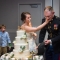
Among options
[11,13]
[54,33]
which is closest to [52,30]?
[54,33]

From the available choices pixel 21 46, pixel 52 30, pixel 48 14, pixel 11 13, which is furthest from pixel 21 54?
pixel 11 13

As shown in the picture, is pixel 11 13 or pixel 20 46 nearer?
pixel 20 46

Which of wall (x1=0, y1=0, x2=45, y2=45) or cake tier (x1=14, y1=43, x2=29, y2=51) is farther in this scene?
wall (x1=0, y1=0, x2=45, y2=45)

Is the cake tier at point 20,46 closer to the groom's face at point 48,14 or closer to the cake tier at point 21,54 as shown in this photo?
the cake tier at point 21,54

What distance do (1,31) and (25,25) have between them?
2.17m

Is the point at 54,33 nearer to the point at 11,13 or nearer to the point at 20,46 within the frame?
the point at 20,46

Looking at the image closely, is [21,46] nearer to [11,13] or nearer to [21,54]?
[21,54]

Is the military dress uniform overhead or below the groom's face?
below

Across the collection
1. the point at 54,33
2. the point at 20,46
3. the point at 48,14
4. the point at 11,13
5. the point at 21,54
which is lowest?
the point at 21,54

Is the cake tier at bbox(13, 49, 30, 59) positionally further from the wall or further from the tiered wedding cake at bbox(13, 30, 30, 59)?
the wall

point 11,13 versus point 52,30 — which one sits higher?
point 11,13

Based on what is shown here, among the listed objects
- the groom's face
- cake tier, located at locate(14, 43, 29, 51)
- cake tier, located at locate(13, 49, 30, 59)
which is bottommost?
cake tier, located at locate(13, 49, 30, 59)

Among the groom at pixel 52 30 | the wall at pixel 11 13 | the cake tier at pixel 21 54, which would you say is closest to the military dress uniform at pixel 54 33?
the groom at pixel 52 30

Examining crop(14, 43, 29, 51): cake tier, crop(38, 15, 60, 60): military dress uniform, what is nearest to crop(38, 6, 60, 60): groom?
crop(38, 15, 60, 60): military dress uniform
